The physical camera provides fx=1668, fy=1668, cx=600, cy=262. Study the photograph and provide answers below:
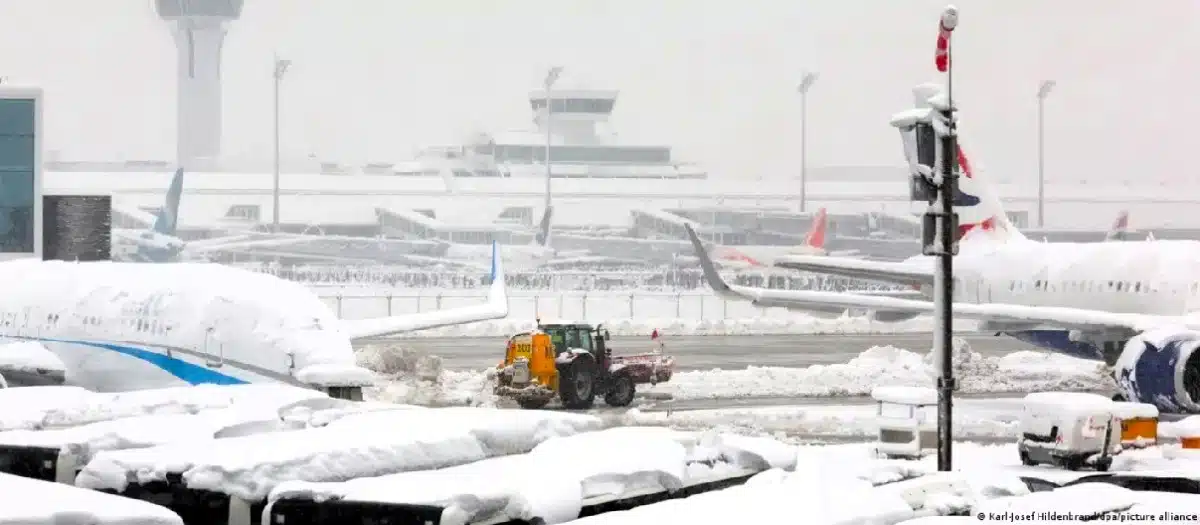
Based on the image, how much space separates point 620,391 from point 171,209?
77856mm

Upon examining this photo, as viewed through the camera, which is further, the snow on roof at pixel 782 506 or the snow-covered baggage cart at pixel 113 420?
the snow-covered baggage cart at pixel 113 420

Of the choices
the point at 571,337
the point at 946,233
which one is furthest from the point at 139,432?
the point at 571,337

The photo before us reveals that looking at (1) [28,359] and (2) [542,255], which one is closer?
(1) [28,359]

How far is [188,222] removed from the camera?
7028 inches

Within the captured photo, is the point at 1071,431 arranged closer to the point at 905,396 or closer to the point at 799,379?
the point at 905,396

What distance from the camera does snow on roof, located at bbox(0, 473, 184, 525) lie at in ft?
27.1

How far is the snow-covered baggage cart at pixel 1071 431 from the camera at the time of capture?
20.3 meters

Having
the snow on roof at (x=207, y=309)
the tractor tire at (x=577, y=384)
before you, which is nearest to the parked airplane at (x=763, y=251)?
the tractor tire at (x=577, y=384)

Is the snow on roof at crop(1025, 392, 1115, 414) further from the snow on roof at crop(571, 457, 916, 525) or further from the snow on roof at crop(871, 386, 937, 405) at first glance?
the snow on roof at crop(571, 457, 916, 525)

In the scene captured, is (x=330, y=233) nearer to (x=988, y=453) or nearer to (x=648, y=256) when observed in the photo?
(x=648, y=256)

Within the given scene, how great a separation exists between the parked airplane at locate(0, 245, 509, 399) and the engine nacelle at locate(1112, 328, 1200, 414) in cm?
1742

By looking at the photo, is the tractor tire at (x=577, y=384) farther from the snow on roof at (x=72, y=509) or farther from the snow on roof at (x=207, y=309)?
the snow on roof at (x=72, y=509)

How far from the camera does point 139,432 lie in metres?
11.6

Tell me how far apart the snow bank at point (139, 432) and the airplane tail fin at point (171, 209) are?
9256cm
